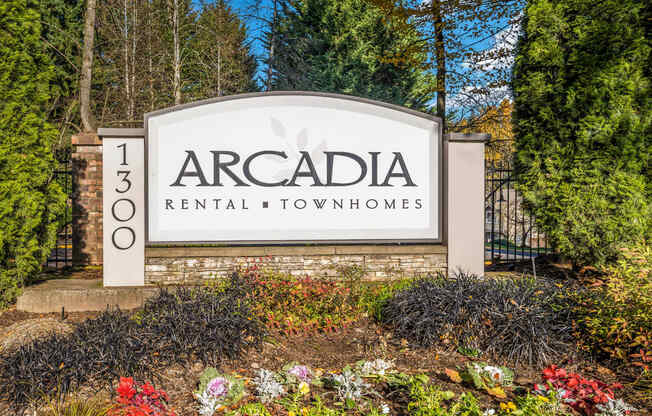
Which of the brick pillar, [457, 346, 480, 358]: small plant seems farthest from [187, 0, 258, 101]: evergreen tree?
[457, 346, 480, 358]: small plant

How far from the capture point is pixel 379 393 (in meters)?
2.78

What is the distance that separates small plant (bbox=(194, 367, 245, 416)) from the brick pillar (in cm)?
546

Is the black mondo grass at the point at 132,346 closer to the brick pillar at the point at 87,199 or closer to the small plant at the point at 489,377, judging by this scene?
the small plant at the point at 489,377

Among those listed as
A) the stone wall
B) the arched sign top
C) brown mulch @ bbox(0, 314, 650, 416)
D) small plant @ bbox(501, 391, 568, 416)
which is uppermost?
the arched sign top

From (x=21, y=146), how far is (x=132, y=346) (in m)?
3.35

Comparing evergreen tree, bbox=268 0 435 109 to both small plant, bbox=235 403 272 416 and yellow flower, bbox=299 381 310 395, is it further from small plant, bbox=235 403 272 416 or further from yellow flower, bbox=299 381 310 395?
→ small plant, bbox=235 403 272 416

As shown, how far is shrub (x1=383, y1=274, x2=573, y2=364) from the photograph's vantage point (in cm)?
337

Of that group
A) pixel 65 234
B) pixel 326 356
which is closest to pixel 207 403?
pixel 326 356

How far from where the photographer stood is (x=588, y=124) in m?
4.98

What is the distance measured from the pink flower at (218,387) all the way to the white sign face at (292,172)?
2636 mm

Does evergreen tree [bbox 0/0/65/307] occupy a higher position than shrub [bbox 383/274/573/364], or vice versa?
evergreen tree [bbox 0/0/65/307]

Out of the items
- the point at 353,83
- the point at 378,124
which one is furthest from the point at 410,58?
the point at 378,124

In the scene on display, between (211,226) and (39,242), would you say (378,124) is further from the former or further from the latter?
(39,242)

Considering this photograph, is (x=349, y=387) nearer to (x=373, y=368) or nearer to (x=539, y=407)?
(x=373, y=368)
